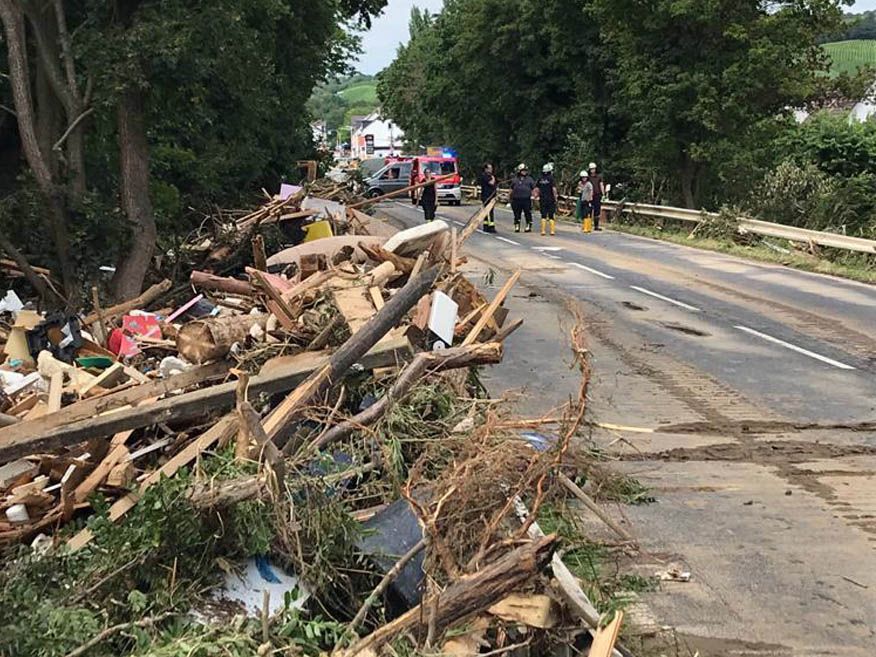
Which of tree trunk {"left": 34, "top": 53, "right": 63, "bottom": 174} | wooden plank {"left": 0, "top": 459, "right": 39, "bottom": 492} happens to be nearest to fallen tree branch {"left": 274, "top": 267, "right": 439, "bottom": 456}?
wooden plank {"left": 0, "top": 459, "right": 39, "bottom": 492}

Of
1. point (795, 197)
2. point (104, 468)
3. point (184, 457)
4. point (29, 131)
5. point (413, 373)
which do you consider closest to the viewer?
point (104, 468)

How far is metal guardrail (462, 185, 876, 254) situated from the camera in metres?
19.8

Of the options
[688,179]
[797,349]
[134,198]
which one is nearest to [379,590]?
[797,349]

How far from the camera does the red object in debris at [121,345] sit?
27.5 ft

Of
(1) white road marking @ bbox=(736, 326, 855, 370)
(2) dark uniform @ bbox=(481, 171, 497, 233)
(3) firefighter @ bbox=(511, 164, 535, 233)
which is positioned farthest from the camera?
(3) firefighter @ bbox=(511, 164, 535, 233)

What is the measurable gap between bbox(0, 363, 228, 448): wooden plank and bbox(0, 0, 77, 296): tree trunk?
616 cm

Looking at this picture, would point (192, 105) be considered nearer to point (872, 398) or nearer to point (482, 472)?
point (872, 398)

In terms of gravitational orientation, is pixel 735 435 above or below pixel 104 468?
below

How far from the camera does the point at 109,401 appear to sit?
21.1ft

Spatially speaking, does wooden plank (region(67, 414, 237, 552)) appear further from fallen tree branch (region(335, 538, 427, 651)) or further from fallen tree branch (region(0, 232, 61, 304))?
fallen tree branch (region(0, 232, 61, 304))

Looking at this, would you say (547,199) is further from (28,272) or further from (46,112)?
(28,272)

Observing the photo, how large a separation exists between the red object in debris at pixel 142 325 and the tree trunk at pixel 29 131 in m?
3.43

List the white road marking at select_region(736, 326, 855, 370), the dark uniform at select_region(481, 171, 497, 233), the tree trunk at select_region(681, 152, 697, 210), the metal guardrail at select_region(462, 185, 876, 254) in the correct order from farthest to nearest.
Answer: the tree trunk at select_region(681, 152, 697, 210) → the dark uniform at select_region(481, 171, 497, 233) → the metal guardrail at select_region(462, 185, 876, 254) → the white road marking at select_region(736, 326, 855, 370)

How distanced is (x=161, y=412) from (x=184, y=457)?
417 millimetres
